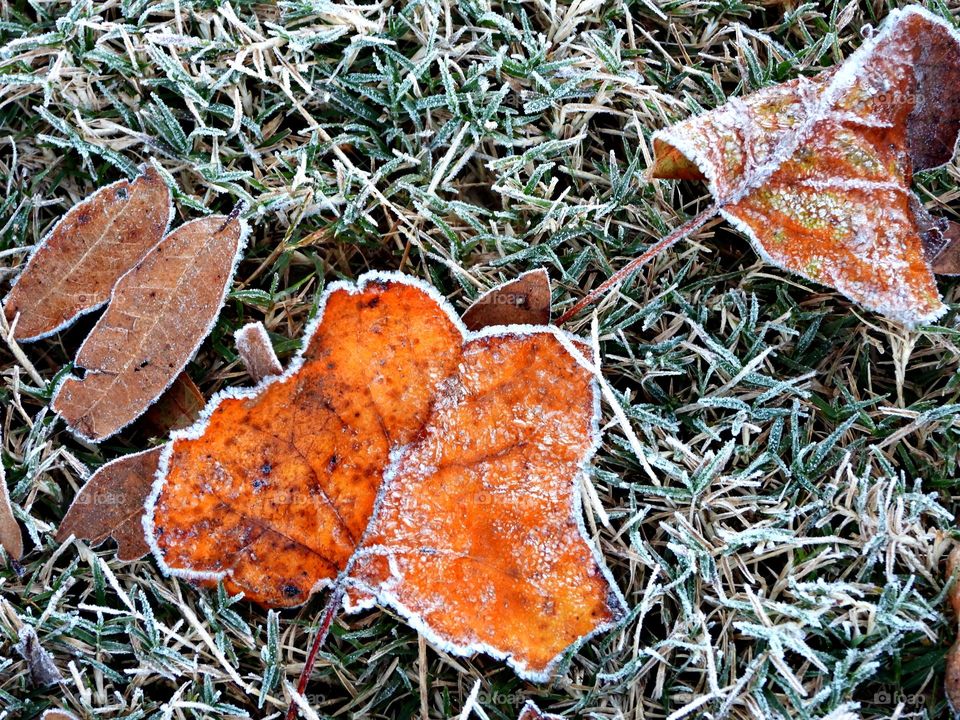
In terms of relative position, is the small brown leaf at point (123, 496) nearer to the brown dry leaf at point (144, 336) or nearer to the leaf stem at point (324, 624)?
the brown dry leaf at point (144, 336)

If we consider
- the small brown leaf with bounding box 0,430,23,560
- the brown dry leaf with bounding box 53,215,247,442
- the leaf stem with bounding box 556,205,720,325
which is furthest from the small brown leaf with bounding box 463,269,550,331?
the small brown leaf with bounding box 0,430,23,560

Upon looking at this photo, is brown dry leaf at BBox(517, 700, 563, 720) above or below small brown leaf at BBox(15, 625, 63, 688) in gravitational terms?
below

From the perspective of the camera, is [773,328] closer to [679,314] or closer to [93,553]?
[679,314]

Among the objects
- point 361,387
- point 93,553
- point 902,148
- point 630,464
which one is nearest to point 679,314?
point 630,464

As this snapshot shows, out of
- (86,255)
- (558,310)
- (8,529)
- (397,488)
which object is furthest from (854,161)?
(8,529)

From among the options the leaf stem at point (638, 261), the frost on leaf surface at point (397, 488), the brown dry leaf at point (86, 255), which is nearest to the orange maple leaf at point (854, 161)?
the leaf stem at point (638, 261)

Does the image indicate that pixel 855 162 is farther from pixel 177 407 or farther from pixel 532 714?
pixel 177 407

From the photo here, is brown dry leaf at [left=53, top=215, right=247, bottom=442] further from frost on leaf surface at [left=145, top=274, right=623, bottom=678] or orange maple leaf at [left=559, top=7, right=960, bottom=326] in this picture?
orange maple leaf at [left=559, top=7, right=960, bottom=326]
